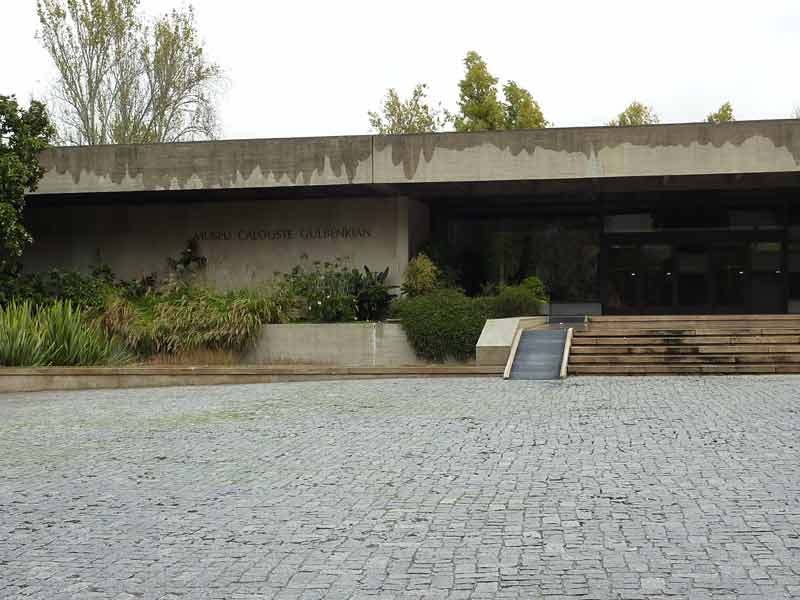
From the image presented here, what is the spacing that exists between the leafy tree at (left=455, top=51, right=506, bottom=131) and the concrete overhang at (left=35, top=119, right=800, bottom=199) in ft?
57.2

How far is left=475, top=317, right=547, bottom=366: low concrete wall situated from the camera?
1731 cm

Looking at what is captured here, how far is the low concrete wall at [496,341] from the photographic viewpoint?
17312 millimetres

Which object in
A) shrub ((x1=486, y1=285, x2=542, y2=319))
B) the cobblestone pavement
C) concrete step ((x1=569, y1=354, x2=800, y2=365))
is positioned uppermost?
shrub ((x1=486, y1=285, x2=542, y2=319))

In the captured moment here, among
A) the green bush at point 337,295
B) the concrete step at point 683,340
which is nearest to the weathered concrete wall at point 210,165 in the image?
the green bush at point 337,295

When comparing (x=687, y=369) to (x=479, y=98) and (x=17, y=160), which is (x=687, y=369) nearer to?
(x=17, y=160)

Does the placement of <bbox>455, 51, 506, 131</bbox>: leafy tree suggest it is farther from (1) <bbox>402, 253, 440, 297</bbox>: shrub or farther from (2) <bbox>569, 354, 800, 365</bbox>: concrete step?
(2) <bbox>569, 354, 800, 365</bbox>: concrete step

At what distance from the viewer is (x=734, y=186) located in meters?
23.7

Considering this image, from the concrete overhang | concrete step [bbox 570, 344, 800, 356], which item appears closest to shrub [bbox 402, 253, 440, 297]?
the concrete overhang

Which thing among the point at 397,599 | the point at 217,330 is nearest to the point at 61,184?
the point at 217,330

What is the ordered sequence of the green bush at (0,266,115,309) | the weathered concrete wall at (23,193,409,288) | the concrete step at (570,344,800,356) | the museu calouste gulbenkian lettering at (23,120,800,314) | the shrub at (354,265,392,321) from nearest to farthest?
the concrete step at (570,344,800,356)
the museu calouste gulbenkian lettering at (23,120,800,314)
the green bush at (0,266,115,309)
the shrub at (354,265,392,321)
the weathered concrete wall at (23,193,409,288)

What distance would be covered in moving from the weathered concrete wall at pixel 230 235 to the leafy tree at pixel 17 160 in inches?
165

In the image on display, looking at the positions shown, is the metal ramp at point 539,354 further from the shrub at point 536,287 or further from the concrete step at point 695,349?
the shrub at point 536,287

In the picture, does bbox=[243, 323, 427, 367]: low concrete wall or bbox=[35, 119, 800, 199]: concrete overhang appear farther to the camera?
bbox=[35, 119, 800, 199]: concrete overhang

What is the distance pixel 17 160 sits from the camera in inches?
797
